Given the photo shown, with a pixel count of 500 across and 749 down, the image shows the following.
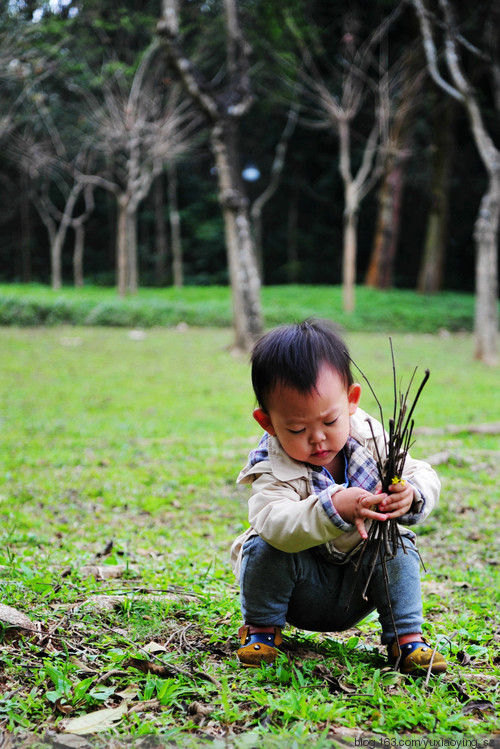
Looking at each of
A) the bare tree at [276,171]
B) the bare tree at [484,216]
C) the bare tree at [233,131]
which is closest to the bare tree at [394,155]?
the bare tree at [276,171]

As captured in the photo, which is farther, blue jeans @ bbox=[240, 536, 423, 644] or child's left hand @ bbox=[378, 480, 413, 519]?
blue jeans @ bbox=[240, 536, 423, 644]

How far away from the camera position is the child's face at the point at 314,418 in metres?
1.97

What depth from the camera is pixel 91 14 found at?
66.3 ft

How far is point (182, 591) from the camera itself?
107 inches

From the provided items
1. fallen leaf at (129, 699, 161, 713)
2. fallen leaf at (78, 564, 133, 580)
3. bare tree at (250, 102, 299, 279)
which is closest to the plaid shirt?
fallen leaf at (129, 699, 161, 713)

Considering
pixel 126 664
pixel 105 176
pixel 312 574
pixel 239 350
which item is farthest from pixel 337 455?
pixel 105 176

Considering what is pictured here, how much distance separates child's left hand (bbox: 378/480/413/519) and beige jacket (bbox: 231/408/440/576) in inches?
2.3

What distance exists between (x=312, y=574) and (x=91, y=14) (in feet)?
71.6

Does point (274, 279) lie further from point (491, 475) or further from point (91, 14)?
point (491, 475)

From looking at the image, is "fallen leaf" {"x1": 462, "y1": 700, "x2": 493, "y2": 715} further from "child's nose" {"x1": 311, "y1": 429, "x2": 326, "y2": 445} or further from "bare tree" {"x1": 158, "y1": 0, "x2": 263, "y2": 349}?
"bare tree" {"x1": 158, "y1": 0, "x2": 263, "y2": 349}

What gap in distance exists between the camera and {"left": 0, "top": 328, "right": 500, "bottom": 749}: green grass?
179 centimetres

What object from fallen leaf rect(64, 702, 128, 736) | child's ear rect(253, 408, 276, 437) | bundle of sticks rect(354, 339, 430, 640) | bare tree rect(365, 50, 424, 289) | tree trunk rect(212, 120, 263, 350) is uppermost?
Answer: bare tree rect(365, 50, 424, 289)

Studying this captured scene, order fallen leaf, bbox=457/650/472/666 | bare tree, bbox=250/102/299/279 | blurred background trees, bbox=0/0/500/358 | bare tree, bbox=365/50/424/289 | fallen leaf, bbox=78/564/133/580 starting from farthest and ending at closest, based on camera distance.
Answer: bare tree, bbox=250/102/299/279 → bare tree, bbox=365/50/424/289 → blurred background trees, bbox=0/0/500/358 → fallen leaf, bbox=78/564/133/580 → fallen leaf, bbox=457/650/472/666

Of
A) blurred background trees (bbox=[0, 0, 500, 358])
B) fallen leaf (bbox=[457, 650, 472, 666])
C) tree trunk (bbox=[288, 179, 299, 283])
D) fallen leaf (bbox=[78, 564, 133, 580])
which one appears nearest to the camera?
fallen leaf (bbox=[457, 650, 472, 666])
